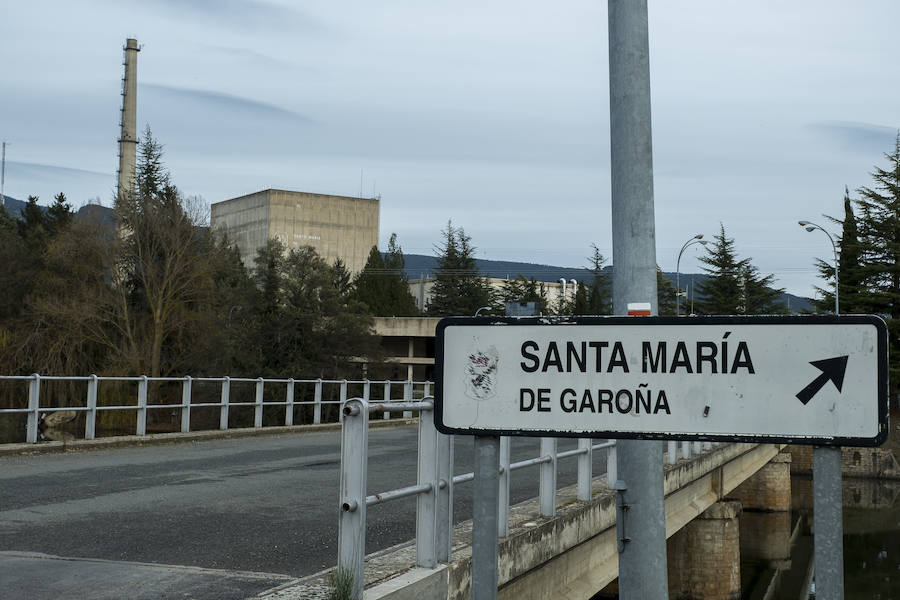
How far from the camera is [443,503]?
257 inches

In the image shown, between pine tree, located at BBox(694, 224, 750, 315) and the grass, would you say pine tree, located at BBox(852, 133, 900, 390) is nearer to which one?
pine tree, located at BBox(694, 224, 750, 315)

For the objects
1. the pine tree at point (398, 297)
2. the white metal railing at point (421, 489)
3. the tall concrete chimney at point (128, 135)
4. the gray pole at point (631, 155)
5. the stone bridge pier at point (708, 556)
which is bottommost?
the stone bridge pier at point (708, 556)

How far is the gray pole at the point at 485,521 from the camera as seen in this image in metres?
2.93

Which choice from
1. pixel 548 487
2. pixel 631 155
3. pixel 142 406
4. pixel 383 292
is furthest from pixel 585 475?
pixel 383 292

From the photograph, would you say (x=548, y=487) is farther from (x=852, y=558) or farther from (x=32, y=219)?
(x=32, y=219)

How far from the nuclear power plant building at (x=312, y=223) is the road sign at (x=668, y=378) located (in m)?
118

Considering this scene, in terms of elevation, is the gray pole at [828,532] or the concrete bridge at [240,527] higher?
the gray pole at [828,532]

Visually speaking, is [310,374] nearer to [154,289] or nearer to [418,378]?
[154,289]

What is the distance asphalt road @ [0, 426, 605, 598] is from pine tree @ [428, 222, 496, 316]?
83.2 meters

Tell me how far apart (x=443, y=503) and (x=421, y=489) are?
447 millimetres

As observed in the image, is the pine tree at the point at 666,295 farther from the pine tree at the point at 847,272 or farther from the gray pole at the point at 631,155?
the gray pole at the point at 631,155

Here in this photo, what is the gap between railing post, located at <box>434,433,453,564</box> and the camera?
6.41 m

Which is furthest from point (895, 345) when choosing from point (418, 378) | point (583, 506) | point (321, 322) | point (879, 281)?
point (583, 506)

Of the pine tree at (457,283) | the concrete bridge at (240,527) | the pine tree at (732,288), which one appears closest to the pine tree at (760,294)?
the pine tree at (732,288)
